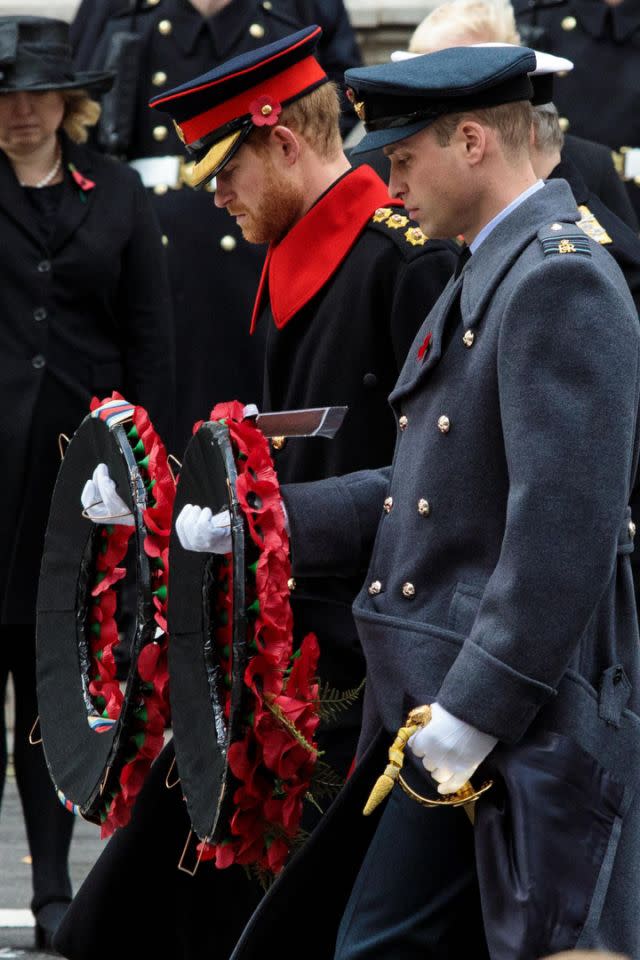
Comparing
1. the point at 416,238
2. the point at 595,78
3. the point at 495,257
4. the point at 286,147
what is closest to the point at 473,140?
the point at 495,257

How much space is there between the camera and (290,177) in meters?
3.94

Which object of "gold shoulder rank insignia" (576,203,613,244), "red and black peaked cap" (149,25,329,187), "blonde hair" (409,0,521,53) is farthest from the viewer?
"blonde hair" (409,0,521,53)

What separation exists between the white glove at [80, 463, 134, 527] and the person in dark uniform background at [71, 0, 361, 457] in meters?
3.03

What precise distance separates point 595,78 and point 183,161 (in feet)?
4.27

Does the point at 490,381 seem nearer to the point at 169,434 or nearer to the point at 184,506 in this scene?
the point at 184,506

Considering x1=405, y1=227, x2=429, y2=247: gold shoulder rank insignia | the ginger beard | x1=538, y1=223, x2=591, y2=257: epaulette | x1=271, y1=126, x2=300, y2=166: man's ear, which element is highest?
x1=538, y1=223, x2=591, y2=257: epaulette

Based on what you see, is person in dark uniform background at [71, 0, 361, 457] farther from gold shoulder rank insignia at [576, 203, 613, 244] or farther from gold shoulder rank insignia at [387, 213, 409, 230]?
gold shoulder rank insignia at [387, 213, 409, 230]

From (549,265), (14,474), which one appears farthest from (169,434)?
(549,265)

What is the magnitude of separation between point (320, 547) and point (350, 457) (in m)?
0.39

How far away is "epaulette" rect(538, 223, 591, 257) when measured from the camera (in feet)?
9.92

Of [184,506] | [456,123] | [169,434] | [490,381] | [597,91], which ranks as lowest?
[169,434]

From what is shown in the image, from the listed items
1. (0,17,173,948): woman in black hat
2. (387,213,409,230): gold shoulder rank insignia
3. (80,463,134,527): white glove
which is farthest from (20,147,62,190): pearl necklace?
(80,463,134,527): white glove

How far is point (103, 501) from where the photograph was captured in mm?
3660

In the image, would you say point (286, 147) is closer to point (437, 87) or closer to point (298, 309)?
point (298, 309)
